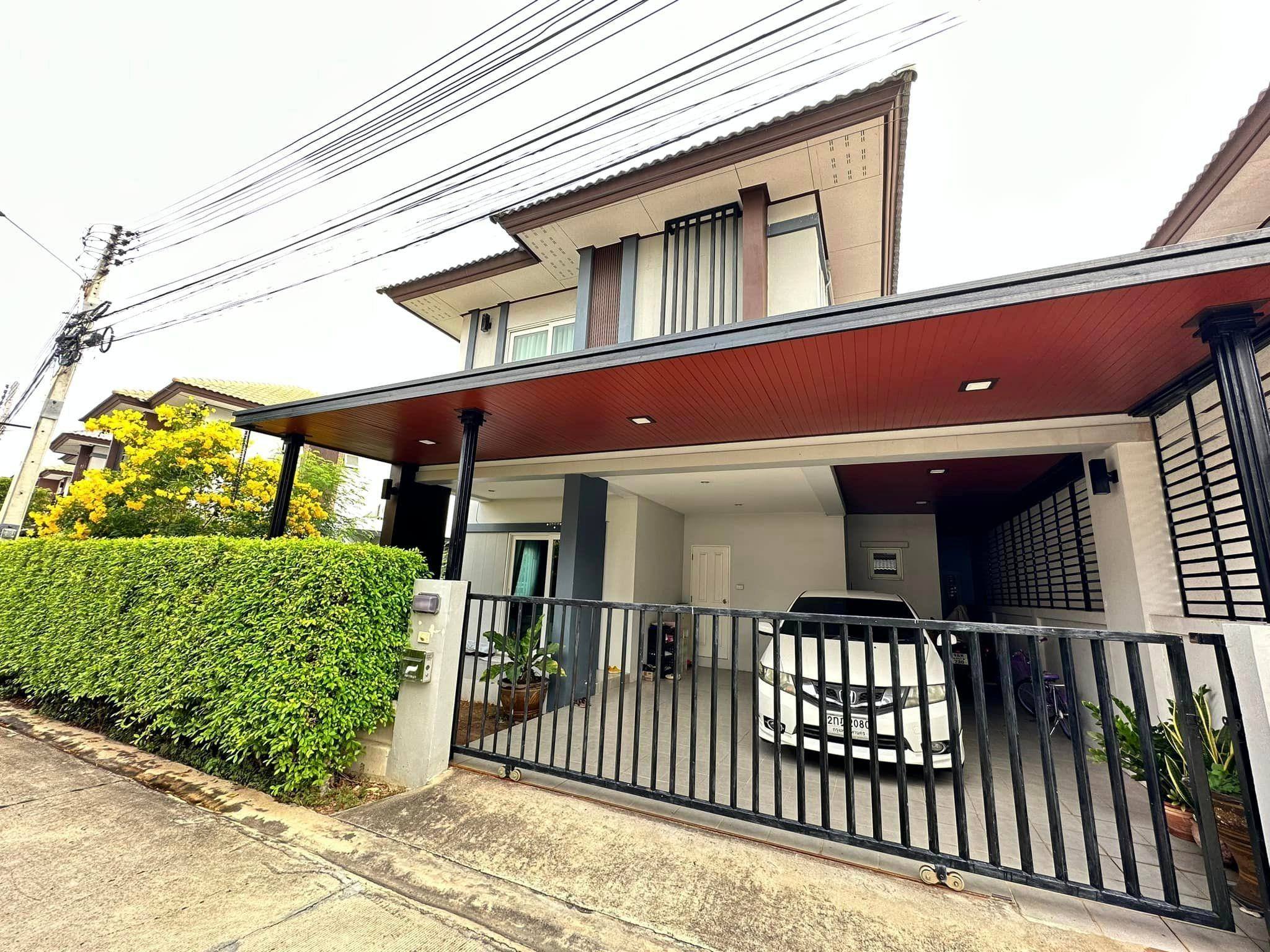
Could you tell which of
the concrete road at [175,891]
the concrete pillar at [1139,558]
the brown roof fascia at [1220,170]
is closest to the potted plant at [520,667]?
the concrete road at [175,891]

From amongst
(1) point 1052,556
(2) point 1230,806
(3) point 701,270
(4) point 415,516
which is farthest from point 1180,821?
(4) point 415,516

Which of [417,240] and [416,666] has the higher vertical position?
[417,240]

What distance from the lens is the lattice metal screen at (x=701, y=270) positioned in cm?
527

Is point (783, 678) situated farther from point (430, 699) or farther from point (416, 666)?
point (416, 666)

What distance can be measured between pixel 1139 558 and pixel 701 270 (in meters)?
4.43

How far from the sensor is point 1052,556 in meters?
6.02

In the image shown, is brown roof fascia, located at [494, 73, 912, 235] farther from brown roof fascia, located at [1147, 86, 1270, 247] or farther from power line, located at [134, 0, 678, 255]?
brown roof fascia, located at [1147, 86, 1270, 247]

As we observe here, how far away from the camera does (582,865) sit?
243cm

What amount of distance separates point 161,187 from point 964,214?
12.2 m

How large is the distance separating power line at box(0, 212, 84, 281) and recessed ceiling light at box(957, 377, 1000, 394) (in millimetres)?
11754

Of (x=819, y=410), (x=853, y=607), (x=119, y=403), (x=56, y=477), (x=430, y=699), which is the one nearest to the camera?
(x=430, y=699)

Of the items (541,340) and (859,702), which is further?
(541,340)

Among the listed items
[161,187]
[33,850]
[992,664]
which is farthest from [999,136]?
[161,187]

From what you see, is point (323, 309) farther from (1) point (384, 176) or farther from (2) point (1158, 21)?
(2) point (1158, 21)
